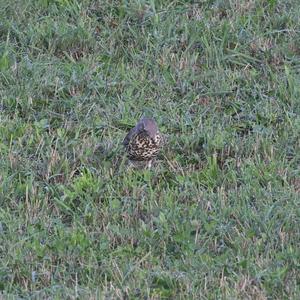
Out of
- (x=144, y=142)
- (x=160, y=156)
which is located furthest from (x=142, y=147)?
(x=160, y=156)

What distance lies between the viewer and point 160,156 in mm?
8898

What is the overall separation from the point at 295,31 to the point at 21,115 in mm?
2725

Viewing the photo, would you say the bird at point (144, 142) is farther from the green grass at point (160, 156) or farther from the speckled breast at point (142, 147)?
the green grass at point (160, 156)

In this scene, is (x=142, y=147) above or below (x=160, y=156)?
above

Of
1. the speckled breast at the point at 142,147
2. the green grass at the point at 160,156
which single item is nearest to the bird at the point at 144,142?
the speckled breast at the point at 142,147

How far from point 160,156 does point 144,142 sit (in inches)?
18.6

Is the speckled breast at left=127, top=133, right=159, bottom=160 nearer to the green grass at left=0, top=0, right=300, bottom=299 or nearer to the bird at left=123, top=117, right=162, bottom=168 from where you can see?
the bird at left=123, top=117, right=162, bottom=168

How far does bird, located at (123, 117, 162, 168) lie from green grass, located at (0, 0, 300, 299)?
13cm

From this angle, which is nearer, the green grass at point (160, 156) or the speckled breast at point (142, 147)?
the green grass at point (160, 156)

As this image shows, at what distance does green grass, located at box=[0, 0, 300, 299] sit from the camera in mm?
7203

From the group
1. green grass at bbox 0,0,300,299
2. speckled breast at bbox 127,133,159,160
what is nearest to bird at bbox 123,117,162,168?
speckled breast at bbox 127,133,159,160

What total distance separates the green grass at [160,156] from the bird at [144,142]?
127 mm

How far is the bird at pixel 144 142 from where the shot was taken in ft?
27.7

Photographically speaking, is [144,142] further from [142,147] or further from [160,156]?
[160,156]
